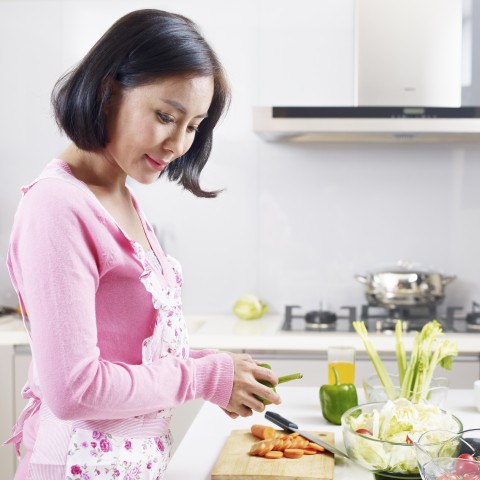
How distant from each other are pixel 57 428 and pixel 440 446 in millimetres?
595

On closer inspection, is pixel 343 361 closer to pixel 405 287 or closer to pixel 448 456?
pixel 448 456

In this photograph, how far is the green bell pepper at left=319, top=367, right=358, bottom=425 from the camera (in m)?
1.72

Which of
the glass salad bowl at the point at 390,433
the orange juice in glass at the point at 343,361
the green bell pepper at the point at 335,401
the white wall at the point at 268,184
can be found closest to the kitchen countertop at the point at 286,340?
the white wall at the point at 268,184

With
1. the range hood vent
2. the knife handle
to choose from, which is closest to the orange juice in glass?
the knife handle

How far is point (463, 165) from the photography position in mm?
3426

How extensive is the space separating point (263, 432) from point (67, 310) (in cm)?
63

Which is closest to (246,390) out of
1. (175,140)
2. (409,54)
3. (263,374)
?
(263,374)

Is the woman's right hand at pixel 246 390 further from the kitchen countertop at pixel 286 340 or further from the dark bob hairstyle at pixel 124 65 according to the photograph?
the kitchen countertop at pixel 286 340

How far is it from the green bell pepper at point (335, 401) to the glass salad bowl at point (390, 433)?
0.20 m

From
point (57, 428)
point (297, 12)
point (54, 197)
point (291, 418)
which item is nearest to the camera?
point (54, 197)

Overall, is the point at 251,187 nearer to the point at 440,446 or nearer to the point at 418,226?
the point at 418,226

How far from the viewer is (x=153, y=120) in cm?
115

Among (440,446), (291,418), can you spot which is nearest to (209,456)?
(291,418)

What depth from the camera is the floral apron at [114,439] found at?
121cm
